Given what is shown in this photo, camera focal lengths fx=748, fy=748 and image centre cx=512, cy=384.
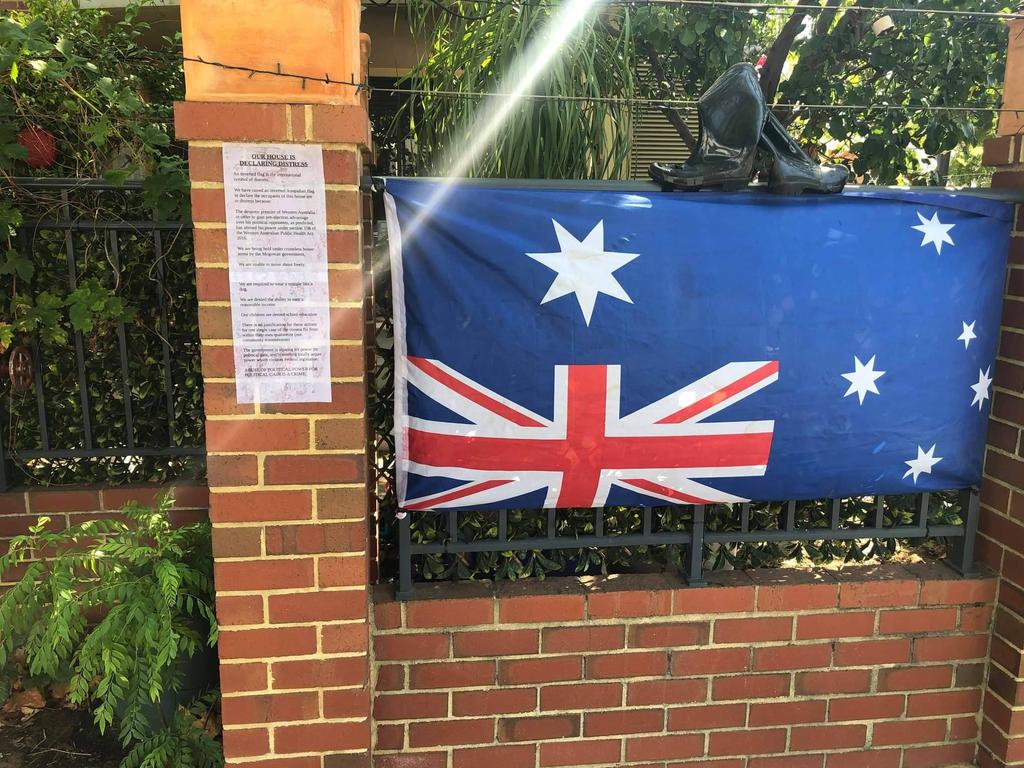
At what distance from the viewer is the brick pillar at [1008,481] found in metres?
2.48

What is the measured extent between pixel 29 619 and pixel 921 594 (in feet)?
9.53

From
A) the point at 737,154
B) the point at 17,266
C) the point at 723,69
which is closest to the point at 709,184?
the point at 737,154

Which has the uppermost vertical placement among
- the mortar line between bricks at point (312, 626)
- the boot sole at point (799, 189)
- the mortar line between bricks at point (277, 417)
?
the boot sole at point (799, 189)

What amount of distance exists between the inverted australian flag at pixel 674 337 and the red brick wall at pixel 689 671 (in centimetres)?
35

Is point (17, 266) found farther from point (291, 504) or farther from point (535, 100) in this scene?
point (535, 100)

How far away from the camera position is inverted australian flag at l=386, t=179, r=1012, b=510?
86.8 inches

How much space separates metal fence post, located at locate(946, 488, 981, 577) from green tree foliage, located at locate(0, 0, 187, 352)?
2982 millimetres

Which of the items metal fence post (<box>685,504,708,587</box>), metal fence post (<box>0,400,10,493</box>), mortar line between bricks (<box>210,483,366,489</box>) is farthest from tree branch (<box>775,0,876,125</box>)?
metal fence post (<box>0,400,10,493</box>)

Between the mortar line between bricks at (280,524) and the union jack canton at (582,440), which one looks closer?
the mortar line between bricks at (280,524)

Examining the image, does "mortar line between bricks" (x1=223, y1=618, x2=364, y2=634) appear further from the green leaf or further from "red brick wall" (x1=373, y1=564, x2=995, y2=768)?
the green leaf

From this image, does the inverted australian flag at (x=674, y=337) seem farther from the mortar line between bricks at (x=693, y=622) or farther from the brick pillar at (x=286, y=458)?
the mortar line between bricks at (x=693, y=622)

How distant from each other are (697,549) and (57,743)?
237cm

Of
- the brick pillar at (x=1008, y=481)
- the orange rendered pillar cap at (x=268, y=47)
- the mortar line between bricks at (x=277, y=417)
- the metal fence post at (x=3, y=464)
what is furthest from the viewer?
the metal fence post at (x=3, y=464)

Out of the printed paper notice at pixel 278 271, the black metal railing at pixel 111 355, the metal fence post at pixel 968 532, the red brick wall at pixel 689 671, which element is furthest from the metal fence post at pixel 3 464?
the metal fence post at pixel 968 532
